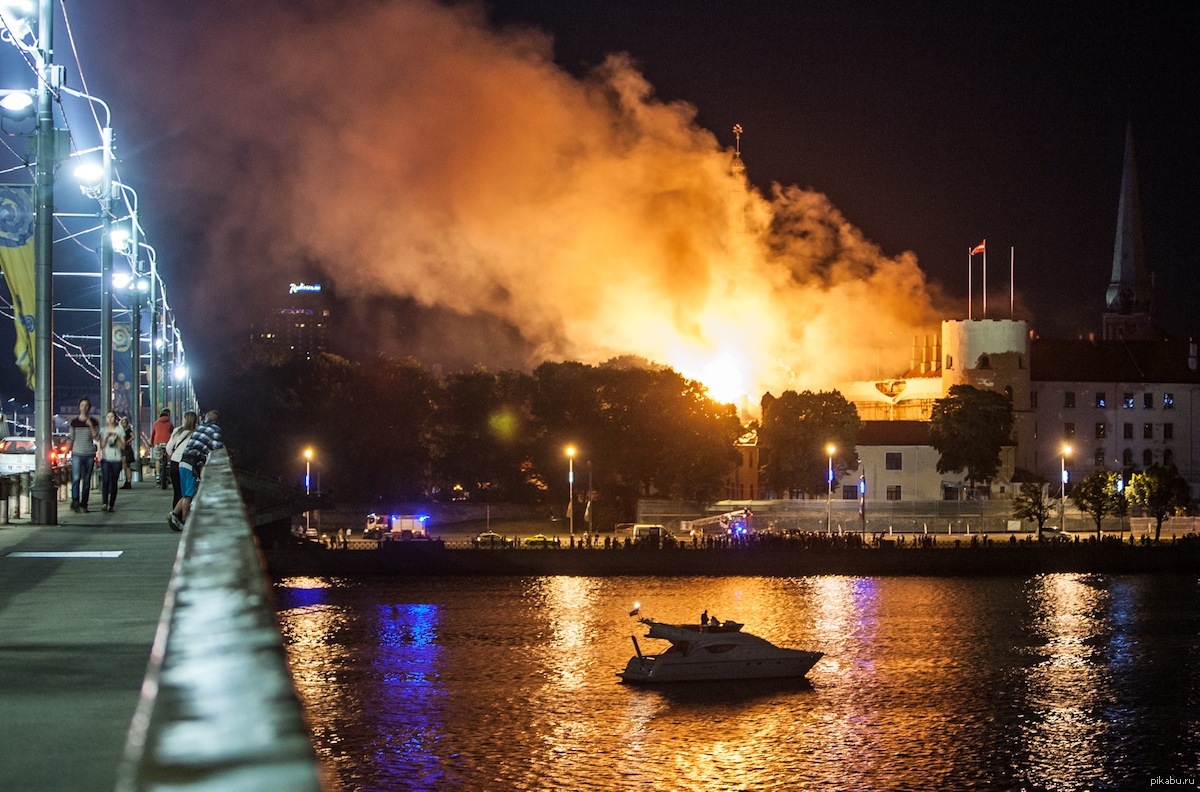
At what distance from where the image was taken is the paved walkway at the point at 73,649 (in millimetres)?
4883

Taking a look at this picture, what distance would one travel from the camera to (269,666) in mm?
1992

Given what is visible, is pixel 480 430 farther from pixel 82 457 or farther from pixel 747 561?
pixel 82 457

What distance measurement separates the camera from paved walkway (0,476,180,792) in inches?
192

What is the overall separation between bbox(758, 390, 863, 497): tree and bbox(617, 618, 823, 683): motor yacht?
3357cm

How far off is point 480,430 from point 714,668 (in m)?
42.7

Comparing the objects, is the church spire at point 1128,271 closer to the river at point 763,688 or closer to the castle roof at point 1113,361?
the castle roof at point 1113,361

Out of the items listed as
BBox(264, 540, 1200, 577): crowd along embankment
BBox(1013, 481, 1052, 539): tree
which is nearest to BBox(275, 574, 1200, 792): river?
BBox(264, 540, 1200, 577): crowd along embankment

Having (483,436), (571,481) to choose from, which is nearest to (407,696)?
(571,481)

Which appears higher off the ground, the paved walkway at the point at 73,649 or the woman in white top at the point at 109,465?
the woman in white top at the point at 109,465

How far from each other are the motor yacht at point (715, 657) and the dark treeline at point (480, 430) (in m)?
30.4

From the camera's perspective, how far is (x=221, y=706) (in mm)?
1889

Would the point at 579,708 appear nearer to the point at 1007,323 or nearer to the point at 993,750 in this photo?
the point at 993,750

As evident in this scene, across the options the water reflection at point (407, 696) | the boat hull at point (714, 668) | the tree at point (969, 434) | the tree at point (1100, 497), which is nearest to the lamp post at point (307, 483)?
the water reflection at point (407, 696)

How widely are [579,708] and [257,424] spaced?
168 ft
